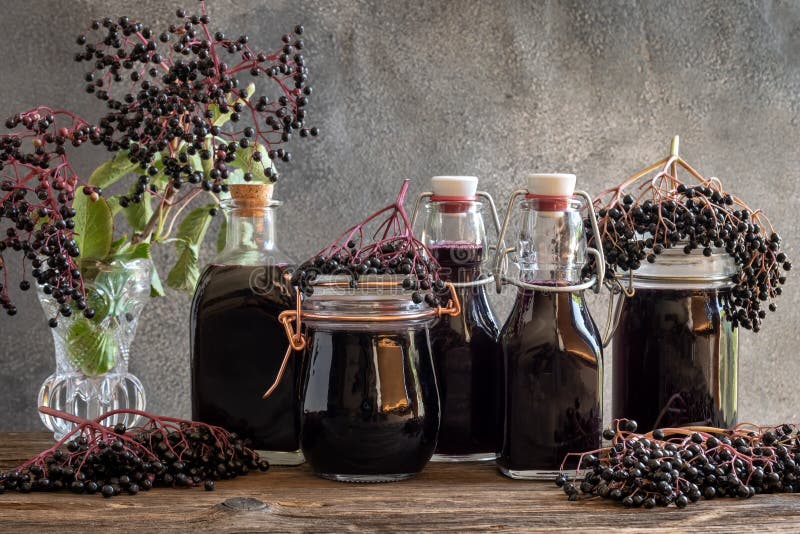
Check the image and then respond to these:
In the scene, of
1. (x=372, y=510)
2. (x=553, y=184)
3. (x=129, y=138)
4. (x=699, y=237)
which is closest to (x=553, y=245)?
(x=553, y=184)

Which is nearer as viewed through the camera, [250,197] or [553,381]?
[553,381]

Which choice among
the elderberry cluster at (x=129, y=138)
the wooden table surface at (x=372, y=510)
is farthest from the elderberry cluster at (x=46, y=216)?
the wooden table surface at (x=372, y=510)

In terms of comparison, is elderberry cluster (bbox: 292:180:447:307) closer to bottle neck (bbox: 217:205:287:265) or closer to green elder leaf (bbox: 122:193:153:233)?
bottle neck (bbox: 217:205:287:265)

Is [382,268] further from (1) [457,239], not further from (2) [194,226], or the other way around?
(2) [194,226]

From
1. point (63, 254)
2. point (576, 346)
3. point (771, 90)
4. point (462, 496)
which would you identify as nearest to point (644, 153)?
point (771, 90)

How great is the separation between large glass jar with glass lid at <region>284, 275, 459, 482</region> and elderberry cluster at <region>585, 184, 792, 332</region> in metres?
0.22

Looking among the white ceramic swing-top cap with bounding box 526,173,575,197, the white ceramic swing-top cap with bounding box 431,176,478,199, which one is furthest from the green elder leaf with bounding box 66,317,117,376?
the white ceramic swing-top cap with bounding box 526,173,575,197

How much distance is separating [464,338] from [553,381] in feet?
0.43

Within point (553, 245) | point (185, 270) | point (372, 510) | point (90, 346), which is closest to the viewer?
point (372, 510)

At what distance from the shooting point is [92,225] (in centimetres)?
101

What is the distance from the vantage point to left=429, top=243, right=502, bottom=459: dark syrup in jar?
98cm

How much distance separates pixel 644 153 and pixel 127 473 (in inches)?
37.4

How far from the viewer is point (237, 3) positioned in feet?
4.43

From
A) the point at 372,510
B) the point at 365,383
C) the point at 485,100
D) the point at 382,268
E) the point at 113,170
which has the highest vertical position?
the point at 485,100
